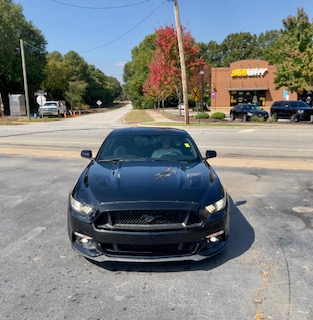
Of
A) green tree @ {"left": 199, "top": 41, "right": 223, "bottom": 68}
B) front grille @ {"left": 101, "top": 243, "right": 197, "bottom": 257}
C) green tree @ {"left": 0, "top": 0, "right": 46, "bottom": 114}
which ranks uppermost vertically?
green tree @ {"left": 199, "top": 41, "right": 223, "bottom": 68}

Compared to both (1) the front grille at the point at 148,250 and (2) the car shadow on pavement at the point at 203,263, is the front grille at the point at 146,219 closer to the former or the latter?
(1) the front grille at the point at 148,250

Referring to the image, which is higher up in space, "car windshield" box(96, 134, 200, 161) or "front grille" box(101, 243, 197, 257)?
"car windshield" box(96, 134, 200, 161)

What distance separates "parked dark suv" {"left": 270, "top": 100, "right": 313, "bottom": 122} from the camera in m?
25.8

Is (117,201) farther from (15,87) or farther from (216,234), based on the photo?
(15,87)

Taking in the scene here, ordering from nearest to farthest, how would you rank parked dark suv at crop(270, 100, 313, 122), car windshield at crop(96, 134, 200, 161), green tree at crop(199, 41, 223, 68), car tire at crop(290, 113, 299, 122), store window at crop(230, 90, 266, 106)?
car windshield at crop(96, 134, 200, 161), parked dark suv at crop(270, 100, 313, 122), car tire at crop(290, 113, 299, 122), store window at crop(230, 90, 266, 106), green tree at crop(199, 41, 223, 68)

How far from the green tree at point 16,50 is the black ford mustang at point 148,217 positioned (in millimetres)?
44695

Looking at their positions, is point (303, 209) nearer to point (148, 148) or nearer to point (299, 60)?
point (148, 148)

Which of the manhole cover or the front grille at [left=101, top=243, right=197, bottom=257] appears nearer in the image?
the front grille at [left=101, top=243, right=197, bottom=257]

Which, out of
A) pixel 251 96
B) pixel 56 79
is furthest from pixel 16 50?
pixel 251 96

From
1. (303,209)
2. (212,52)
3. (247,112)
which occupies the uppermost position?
(212,52)

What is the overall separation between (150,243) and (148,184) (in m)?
0.71

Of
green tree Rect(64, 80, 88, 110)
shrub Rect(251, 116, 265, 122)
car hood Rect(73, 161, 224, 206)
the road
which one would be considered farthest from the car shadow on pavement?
green tree Rect(64, 80, 88, 110)

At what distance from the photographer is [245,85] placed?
51.8 metres

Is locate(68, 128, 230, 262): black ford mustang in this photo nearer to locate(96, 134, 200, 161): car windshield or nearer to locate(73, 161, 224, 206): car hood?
locate(73, 161, 224, 206): car hood
